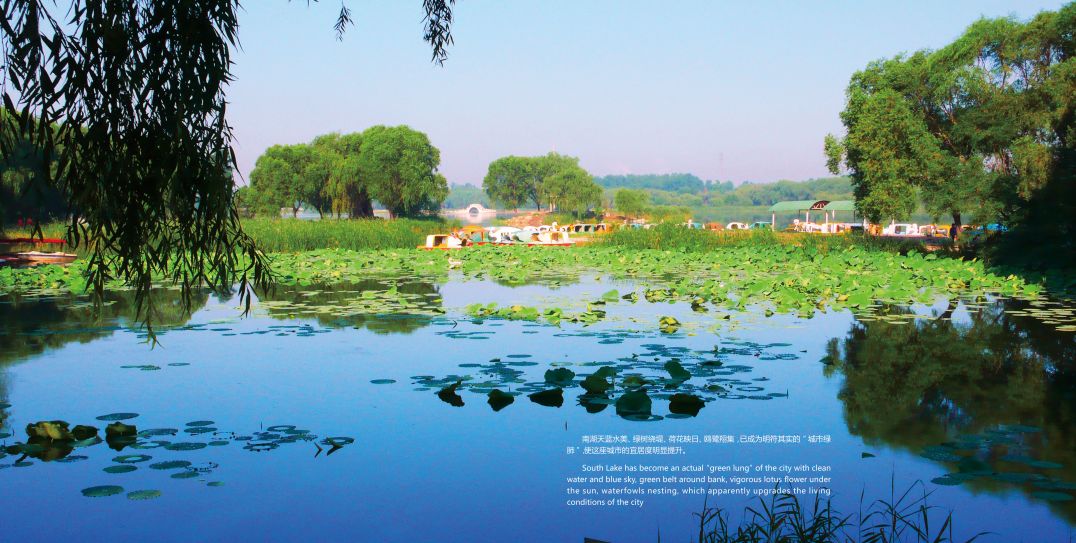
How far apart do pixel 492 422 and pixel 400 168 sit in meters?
57.7

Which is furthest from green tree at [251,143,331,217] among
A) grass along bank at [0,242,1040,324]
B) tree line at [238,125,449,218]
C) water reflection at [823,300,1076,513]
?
water reflection at [823,300,1076,513]

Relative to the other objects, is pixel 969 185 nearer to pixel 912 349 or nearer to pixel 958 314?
pixel 958 314

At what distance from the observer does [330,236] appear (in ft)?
109

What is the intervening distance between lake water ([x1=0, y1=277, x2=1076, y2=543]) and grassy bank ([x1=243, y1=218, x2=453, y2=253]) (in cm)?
2001

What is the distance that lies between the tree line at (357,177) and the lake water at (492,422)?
169ft

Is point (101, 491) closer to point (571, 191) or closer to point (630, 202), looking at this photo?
point (630, 202)

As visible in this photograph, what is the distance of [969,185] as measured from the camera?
34125mm

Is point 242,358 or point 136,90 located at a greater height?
point 136,90

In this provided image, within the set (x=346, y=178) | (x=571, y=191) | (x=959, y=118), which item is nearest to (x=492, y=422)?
(x=959, y=118)

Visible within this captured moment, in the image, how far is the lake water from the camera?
4828 mm

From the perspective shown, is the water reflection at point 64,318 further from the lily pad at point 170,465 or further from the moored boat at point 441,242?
the moored boat at point 441,242

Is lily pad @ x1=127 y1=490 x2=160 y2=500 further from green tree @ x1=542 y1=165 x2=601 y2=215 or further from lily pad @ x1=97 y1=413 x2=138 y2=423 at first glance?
green tree @ x1=542 y1=165 x2=601 y2=215

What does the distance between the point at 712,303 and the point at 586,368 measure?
→ 6421mm

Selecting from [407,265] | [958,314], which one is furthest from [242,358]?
[407,265]
